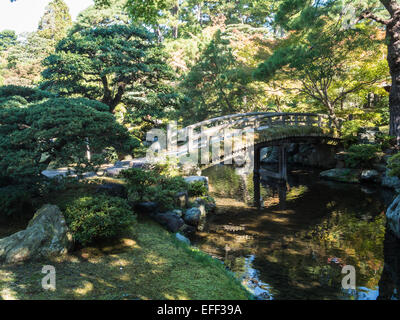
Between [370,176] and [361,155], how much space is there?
128 cm

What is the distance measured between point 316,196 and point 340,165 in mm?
5969

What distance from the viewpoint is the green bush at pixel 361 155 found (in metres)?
16.8

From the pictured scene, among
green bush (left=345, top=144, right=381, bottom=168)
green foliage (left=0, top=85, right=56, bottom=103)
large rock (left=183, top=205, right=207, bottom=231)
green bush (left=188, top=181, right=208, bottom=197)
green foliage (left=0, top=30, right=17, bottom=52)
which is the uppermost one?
green foliage (left=0, top=30, right=17, bottom=52)

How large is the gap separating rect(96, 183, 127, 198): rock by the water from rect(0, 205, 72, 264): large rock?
1.91 m

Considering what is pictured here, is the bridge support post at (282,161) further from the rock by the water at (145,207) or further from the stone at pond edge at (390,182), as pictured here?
the rock by the water at (145,207)

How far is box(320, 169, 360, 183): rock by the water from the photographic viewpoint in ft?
56.9

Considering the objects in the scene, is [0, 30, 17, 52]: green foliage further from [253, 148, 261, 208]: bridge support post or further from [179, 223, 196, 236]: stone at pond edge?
[179, 223, 196, 236]: stone at pond edge

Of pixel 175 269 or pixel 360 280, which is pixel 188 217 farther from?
pixel 360 280

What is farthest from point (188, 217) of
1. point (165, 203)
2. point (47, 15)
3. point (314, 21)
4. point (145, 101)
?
point (47, 15)

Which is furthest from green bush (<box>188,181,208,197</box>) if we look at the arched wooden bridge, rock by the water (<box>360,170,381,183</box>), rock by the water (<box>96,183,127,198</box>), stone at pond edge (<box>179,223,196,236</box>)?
rock by the water (<box>360,170,381,183</box>)

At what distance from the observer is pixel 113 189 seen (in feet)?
27.4

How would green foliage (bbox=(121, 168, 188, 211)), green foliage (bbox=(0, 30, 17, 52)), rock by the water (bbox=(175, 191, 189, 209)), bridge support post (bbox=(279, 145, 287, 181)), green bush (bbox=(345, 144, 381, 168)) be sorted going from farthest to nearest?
green foliage (bbox=(0, 30, 17, 52)) < bridge support post (bbox=(279, 145, 287, 181)) < green bush (bbox=(345, 144, 381, 168)) < rock by the water (bbox=(175, 191, 189, 209)) < green foliage (bbox=(121, 168, 188, 211))

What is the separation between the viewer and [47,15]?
1567 inches

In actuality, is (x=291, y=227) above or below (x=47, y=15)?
below
